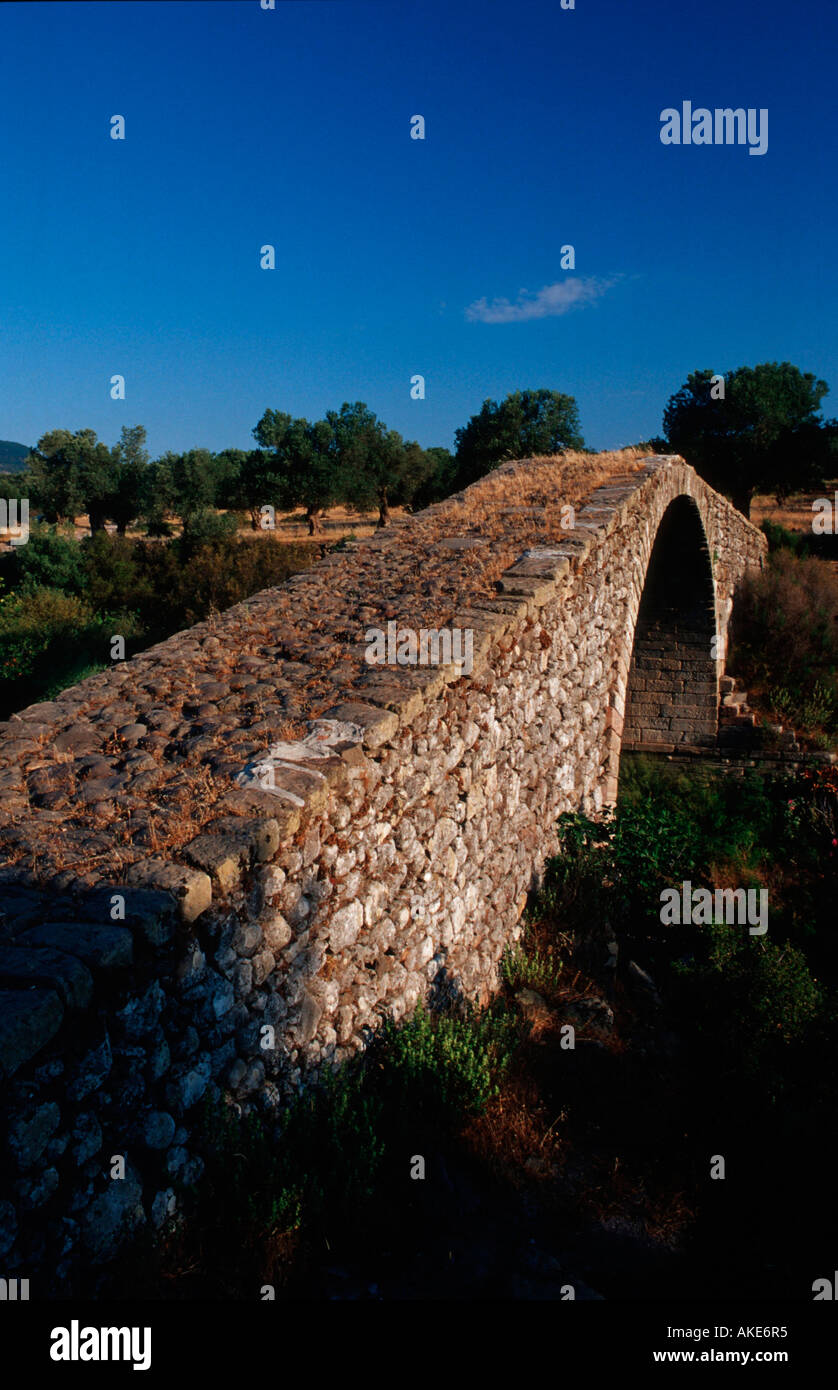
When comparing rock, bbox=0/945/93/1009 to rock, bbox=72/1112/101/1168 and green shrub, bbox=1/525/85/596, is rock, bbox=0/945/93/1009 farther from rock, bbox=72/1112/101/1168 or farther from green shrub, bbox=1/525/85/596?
green shrub, bbox=1/525/85/596

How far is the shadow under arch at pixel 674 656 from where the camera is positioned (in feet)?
39.2


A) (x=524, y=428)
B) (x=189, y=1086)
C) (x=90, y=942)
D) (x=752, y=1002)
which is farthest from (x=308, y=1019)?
(x=524, y=428)

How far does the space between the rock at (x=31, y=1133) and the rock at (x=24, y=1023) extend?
0.50 ft

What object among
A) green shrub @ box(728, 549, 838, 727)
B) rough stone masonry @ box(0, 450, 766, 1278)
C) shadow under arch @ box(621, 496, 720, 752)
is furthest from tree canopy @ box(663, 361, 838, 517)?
rough stone masonry @ box(0, 450, 766, 1278)

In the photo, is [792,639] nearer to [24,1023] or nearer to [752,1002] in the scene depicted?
[752,1002]

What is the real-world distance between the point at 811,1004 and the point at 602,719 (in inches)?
134

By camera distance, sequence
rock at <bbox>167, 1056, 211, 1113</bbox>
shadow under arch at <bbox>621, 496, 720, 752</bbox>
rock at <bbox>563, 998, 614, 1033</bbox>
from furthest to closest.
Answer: shadow under arch at <bbox>621, 496, 720, 752</bbox> < rock at <bbox>563, 998, 614, 1033</bbox> < rock at <bbox>167, 1056, 211, 1113</bbox>

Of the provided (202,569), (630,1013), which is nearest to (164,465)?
(202,569)

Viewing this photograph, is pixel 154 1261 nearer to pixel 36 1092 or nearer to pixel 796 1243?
pixel 36 1092

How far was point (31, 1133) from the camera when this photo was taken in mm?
2137

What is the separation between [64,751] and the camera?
12.8ft

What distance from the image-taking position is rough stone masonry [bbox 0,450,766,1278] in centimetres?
235

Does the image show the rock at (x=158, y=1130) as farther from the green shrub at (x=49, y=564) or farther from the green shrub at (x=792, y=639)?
the green shrub at (x=49, y=564)

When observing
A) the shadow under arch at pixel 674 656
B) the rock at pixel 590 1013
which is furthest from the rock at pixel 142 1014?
the shadow under arch at pixel 674 656
